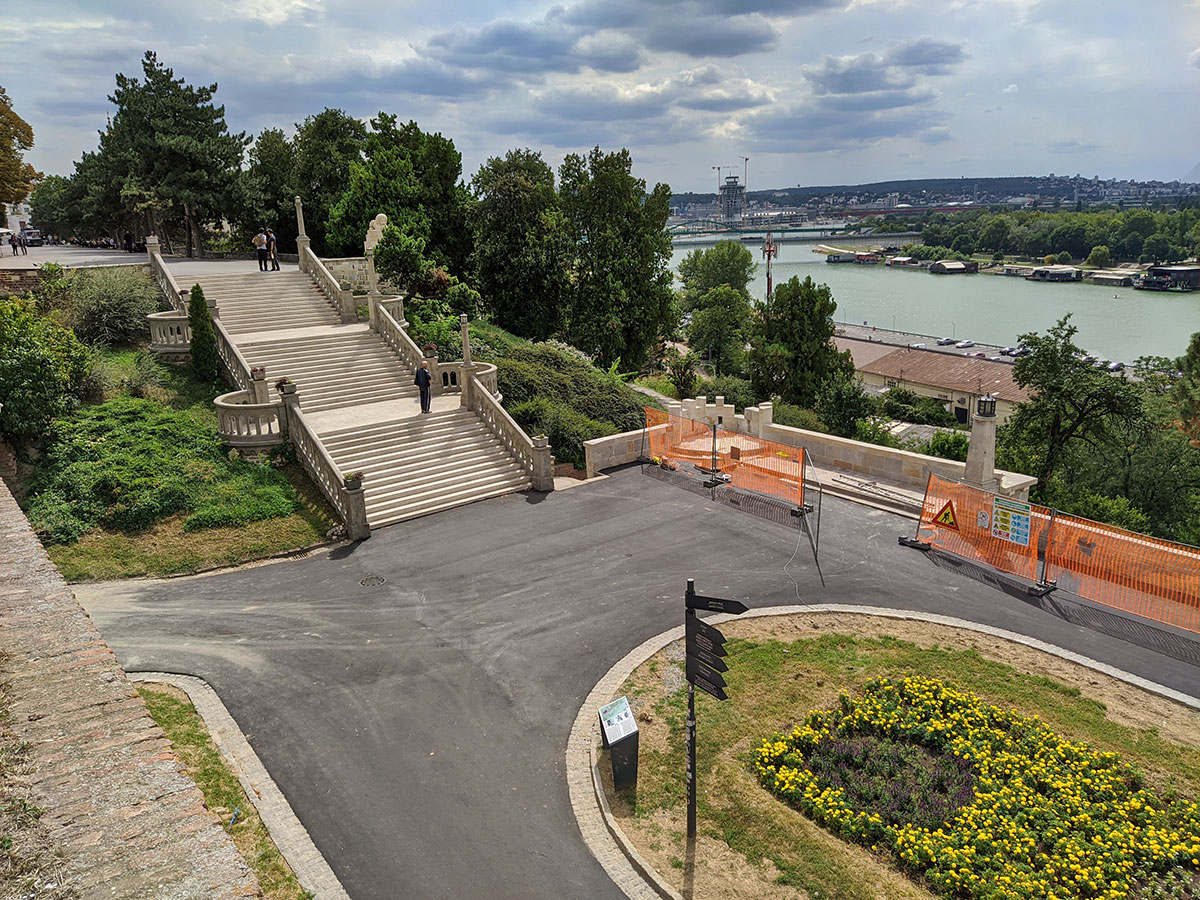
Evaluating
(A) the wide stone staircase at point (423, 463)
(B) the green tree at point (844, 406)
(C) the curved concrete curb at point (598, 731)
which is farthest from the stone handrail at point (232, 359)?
(B) the green tree at point (844, 406)

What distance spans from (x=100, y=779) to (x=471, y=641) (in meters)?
7.95

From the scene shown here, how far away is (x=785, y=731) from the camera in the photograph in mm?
10344

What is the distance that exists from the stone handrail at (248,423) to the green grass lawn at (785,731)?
484 inches

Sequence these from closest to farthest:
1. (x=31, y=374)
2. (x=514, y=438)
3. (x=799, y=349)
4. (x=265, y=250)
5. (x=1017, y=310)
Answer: (x=31, y=374)
(x=514, y=438)
(x=265, y=250)
(x=799, y=349)
(x=1017, y=310)

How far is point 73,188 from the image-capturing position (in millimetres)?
44094

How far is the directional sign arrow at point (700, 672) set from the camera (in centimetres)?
Answer: 868

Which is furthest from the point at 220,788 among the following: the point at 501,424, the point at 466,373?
the point at 466,373

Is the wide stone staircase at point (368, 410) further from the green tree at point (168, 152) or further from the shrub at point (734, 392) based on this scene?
the shrub at point (734, 392)

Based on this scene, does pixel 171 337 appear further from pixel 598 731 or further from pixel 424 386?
pixel 598 731

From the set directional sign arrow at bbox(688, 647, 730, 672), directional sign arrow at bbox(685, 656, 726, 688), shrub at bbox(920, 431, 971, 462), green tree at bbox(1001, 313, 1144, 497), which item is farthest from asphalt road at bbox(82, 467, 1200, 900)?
green tree at bbox(1001, 313, 1144, 497)

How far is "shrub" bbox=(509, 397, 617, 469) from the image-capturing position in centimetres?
2200

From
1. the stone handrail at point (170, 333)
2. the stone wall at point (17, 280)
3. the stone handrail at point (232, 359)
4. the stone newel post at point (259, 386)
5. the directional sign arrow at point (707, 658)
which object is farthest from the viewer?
the stone wall at point (17, 280)

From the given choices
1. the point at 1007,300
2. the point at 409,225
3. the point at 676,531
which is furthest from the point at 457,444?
the point at 1007,300

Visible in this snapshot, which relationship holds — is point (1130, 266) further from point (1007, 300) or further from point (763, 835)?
point (763, 835)
